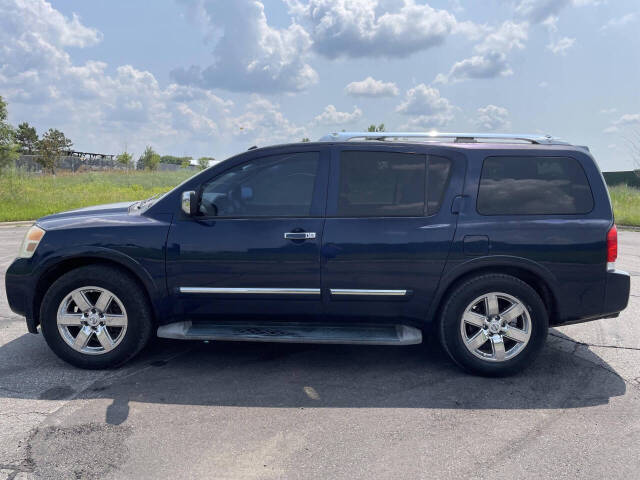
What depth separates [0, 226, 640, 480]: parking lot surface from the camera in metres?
2.85

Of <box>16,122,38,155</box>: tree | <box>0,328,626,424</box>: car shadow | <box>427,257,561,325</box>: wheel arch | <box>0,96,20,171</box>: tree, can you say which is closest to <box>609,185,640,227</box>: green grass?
<box>0,328,626,424</box>: car shadow

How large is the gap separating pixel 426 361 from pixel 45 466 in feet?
9.54

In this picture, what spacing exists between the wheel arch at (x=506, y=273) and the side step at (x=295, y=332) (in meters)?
0.34

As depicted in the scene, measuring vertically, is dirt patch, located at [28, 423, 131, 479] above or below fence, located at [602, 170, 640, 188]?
below

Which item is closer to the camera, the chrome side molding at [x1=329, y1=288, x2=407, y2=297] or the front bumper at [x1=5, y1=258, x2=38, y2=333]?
the chrome side molding at [x1=329, y1=288, x2=407, y2=297]

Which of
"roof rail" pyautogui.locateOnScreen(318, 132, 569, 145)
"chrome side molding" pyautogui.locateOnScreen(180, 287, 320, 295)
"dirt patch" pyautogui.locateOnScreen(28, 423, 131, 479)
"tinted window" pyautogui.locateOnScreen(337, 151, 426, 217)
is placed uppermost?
"roof rail" pyautogui.locateOnScreen(318, 132, 569, 145)

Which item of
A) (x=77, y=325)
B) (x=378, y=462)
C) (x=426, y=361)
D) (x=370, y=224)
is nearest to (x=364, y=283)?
(x=370, y=224)

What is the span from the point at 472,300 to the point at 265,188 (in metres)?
1.84

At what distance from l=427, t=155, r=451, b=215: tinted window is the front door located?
831 millimetres

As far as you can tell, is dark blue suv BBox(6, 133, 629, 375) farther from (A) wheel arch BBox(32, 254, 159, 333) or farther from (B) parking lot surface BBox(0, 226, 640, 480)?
(B) parking lot surface BBox(0, 226, 640, 480)

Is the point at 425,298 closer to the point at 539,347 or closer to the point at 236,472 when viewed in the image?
the point at 539,347

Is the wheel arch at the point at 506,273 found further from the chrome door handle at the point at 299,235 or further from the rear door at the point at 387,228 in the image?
the chrome door handle at the point at 299,235

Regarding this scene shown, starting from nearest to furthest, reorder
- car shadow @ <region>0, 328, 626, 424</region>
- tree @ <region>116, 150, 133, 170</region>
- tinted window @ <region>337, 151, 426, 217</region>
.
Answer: car shadow @ <region>0, 328, 626, 424</region>, tinted window @ <region>337, 151, 426, 217</region>, tree @ <region>116, 150, 133, 170</region>

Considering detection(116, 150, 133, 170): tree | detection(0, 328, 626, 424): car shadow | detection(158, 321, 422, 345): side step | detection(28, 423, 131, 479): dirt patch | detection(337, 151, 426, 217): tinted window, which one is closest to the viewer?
detection(28, 423, 131, 479): dirt patch
